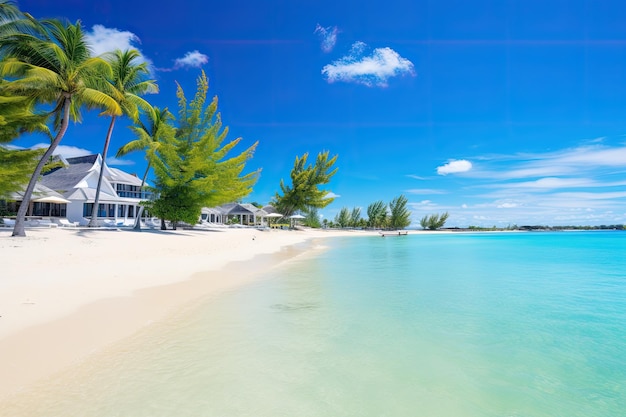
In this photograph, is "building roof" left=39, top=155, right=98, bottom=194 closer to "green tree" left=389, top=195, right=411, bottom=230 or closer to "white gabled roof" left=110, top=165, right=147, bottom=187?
"white gabled roof" left=110, top=165, right=147, bottom=187

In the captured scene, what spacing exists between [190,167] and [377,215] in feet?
165

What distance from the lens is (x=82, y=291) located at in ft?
22.3

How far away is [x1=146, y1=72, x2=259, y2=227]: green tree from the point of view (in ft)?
70.2

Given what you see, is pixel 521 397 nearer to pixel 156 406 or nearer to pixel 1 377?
pixel 156 406

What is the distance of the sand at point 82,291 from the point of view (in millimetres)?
4102

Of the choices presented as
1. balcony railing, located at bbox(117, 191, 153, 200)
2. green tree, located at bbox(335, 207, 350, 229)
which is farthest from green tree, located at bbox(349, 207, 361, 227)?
balcony railing, located at bbox(117, 191, 153, 200)

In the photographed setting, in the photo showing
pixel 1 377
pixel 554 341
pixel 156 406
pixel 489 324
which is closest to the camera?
pixel 156 406

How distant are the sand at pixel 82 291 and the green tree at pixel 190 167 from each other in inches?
304

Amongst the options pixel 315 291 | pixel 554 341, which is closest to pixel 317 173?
pixel 315 291

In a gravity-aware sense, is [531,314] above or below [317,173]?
below

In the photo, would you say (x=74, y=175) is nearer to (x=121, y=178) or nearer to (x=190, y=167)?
(x=121, y=178)

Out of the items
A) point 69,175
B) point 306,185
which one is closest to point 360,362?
point 69,175

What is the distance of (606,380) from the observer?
4320 mm

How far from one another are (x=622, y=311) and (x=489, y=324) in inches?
168
